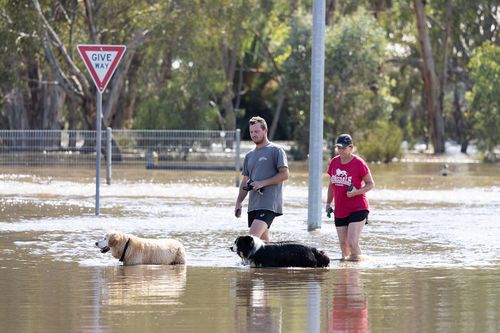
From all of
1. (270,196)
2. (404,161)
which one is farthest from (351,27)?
(270,196)

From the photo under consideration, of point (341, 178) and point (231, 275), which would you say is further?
point (341, 178)

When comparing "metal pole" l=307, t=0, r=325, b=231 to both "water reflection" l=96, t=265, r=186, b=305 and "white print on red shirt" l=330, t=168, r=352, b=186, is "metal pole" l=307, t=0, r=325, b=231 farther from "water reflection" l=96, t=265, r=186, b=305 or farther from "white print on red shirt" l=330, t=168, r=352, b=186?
"water reflection" l=96, t=265, r=186, b=305

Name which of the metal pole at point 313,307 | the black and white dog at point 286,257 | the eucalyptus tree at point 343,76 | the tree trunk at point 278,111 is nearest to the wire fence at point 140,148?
the eucalyptus tree at point 343,76

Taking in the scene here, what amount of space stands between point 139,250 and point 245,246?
1.42 m

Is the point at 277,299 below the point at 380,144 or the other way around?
below

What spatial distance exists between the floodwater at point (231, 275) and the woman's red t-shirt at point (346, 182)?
2.11ft

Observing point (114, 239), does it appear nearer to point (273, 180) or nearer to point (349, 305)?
point (273, 180)

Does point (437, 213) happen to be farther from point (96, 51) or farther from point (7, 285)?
point (7, 285)

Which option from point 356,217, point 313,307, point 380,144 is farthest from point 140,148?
point 313,307

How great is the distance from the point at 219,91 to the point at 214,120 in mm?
3665

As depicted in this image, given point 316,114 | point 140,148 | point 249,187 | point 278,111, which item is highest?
point 316,114

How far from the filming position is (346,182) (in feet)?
50.8

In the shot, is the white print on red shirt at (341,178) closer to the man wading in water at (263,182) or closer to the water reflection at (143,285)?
the man wading in water at (263,182)

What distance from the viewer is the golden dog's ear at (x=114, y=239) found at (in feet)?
50.5
